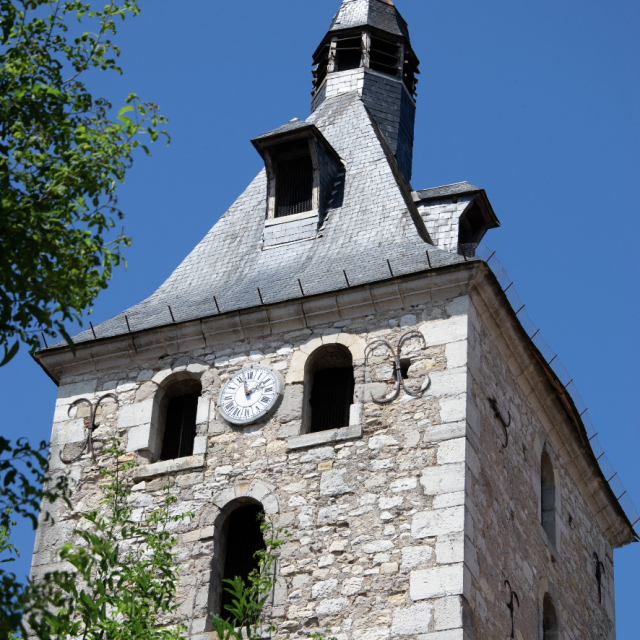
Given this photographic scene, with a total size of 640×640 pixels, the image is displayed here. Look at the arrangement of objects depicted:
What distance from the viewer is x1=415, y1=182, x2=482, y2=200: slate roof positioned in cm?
1889

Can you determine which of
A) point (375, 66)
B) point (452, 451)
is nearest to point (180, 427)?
point (452, 451)

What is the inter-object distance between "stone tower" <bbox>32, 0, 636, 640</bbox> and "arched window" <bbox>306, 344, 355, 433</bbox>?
25 millimetres

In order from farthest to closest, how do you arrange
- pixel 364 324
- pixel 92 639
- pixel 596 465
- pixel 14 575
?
pixel 596 465 < pixel 364 324 < pixel 92 639 < pixel 14 575

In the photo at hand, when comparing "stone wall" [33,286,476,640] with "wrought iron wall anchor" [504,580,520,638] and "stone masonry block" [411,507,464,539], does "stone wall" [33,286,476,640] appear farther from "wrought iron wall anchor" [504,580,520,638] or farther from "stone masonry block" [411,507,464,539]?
"wrought iron wall anchor" [504,580,520,638]

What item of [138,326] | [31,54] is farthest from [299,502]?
[31,54]

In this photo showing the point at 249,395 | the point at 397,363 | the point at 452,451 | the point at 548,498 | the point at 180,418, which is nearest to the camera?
the point at 452,451

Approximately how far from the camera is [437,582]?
13961 millimetres

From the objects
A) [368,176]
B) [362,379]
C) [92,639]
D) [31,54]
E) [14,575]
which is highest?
[368,176]

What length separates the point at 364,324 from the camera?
53.4 feet

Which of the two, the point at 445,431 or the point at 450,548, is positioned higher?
the point at 445,431

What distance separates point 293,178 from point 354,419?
4.81m

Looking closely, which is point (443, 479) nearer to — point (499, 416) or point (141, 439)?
point (499, 416)

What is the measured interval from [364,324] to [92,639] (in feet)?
20.2

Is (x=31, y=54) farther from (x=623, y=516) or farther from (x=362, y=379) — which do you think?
(x=623, y=516)
